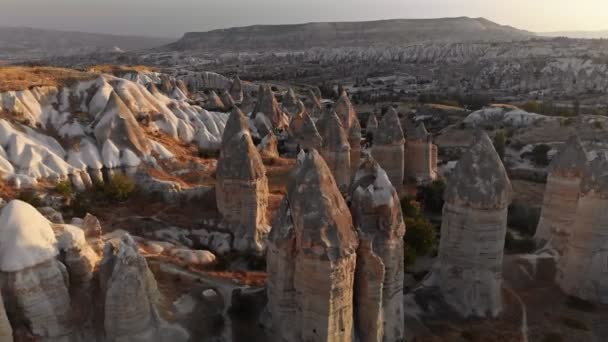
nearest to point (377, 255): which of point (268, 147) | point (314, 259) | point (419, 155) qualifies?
point (314, 259)

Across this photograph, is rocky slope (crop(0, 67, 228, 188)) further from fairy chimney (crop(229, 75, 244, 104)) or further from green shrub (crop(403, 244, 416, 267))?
fairy chimney (crop(229, 75, 244, 104))

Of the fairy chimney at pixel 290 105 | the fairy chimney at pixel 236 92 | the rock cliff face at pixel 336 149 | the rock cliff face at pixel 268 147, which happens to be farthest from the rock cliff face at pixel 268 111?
the rock cliff face at pixel 336 149

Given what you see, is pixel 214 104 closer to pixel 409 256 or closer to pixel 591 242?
pixel 409 256

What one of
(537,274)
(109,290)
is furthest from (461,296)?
(109,290)

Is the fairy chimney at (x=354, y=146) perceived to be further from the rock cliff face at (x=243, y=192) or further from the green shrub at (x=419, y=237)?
the rock cliff face at (x=243, y=192)

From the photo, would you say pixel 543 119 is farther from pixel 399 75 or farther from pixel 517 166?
pixel 399 75

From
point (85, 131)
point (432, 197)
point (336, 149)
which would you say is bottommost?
point (432, 197)
